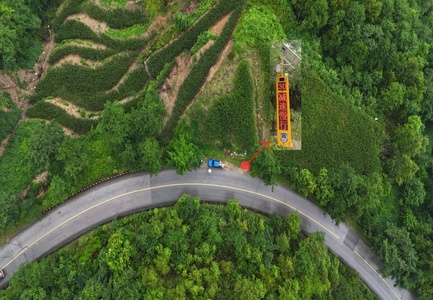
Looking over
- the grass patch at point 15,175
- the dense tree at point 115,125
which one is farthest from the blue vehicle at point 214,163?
the grass patch at point 15,175

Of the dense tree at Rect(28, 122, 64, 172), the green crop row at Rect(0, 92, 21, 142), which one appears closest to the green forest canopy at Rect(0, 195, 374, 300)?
the dense tree at Rect(28, 122, 64, 172)

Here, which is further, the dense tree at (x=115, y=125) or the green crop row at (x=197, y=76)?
the green crop row at (x=197, y=76)

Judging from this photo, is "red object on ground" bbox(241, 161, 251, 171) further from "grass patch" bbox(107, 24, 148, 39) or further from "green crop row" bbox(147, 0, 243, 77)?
"grass patch" bbox(107, 24, 148, 39)

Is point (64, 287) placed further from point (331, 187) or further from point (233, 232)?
point (331, 187)

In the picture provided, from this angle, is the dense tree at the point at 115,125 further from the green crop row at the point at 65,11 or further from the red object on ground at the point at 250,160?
the green crop row at the point at 65,11

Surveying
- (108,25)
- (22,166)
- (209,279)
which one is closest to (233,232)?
(209,279)

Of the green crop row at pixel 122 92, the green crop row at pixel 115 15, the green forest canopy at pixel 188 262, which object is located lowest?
the green forest canopy at pixel 188 262

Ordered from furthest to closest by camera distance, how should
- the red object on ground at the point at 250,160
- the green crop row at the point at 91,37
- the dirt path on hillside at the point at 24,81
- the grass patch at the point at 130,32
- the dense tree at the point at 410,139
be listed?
the grass patch at the point at 130,32, the green crop row at the point at 91,37, the dirt path on hillside at the point at 24,81, the dense tree at the point at 410,139, the red object on ground at the point at 250,160
